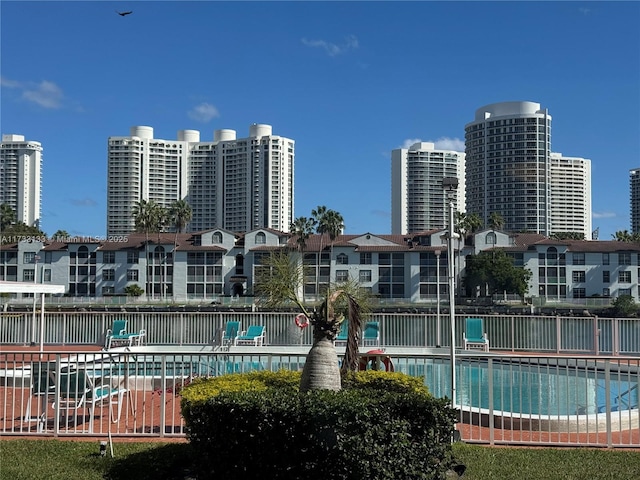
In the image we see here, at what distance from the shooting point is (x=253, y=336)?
2005 centimetres

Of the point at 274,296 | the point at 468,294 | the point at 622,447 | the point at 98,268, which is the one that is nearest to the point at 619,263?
the point at 468,294

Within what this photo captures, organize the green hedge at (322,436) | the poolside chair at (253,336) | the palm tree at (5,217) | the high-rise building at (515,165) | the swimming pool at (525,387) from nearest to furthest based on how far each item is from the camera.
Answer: the green hedge at (322,436) < the swimming pool at (525,387) < the poolside chair at (253,336) < the palm tree at (5,217) < the high-rise building at (515,165)

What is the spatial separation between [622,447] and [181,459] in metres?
5.04

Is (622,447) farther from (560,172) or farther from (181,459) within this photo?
(560,172)

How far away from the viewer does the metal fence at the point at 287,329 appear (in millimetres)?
18922

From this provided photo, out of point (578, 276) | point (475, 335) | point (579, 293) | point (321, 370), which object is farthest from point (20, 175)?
point (321, 370)

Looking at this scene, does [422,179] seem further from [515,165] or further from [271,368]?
[271,368]

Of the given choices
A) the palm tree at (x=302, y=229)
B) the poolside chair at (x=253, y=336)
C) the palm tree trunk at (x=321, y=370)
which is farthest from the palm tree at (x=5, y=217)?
the palm tree trunk at (x=321, y=370)

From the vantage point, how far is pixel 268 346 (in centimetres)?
1983

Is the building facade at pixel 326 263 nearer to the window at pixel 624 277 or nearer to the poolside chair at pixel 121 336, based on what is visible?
the window at pixel 624 277

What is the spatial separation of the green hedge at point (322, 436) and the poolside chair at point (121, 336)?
13.6 m

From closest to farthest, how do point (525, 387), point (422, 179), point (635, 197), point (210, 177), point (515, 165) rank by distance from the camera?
point (525, 387) < point (515, 165) < point (210, 177) < point (422, 179) < point (635, 197)

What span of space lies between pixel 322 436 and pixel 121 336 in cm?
1468

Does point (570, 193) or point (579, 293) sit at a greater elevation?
point (570, 193)
